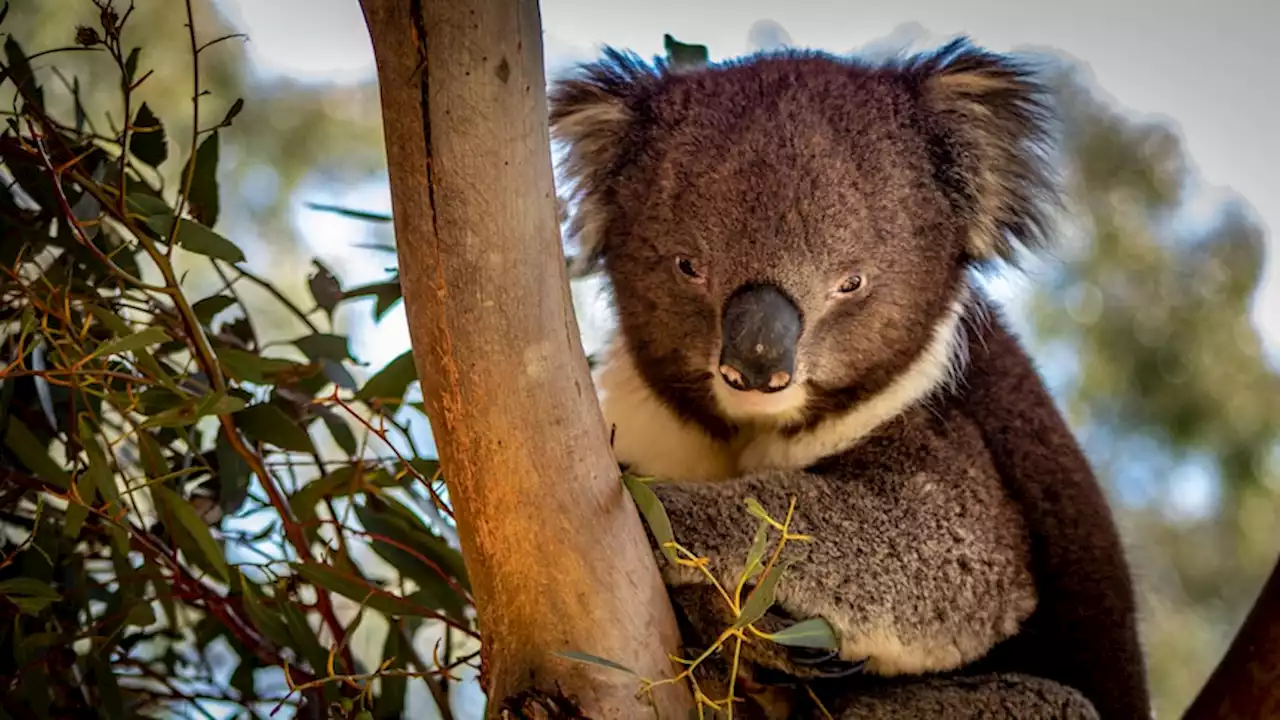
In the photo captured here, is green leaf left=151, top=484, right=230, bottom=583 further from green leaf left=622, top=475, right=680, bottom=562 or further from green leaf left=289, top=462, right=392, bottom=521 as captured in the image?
green leaf left=622, top=475, right=680, bottom=562

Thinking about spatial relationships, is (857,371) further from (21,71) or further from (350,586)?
(21,71)

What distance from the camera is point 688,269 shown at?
1735 mm

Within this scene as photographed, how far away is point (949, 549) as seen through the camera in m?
1.69

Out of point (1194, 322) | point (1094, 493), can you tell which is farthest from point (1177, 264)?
point (1094, 493)

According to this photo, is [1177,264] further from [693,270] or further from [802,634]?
[802,634]

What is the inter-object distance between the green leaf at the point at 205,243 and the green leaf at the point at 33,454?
37 cm

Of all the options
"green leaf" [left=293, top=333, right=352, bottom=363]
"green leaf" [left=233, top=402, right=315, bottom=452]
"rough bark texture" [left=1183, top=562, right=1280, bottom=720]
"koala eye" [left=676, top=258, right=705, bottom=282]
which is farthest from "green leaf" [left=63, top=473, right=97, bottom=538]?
"rough bark texture" [left=1183, top=562, right=1280, bottom=720]

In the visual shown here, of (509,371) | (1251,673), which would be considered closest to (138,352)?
(509,371)

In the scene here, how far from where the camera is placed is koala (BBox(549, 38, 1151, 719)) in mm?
1628

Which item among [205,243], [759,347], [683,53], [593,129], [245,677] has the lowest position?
[245,677]

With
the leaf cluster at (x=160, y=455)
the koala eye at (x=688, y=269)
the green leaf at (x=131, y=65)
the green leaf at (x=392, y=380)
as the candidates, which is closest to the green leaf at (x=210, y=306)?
the leaf cluster at (x=160, y=455)

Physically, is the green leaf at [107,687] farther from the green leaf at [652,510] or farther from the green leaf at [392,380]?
the green leaf at [652,510]

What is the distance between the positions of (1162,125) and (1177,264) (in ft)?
1.35

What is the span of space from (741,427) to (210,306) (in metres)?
0.78
